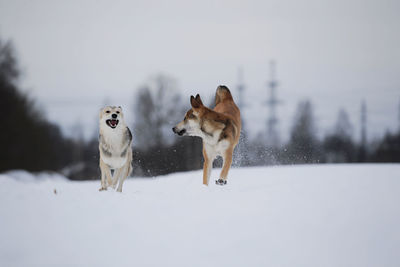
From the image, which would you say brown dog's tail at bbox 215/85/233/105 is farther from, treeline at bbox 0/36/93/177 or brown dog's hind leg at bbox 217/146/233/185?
treeline at bbox 0/36/93/177

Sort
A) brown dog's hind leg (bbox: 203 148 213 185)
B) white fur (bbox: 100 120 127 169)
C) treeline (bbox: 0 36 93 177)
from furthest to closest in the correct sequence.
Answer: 1. treeline (bbox: 0 36 93 177)
2. brown dog's hind leg (bbox: 203 148 213 185)
3. white fur (bbox: 100 120 127 169)

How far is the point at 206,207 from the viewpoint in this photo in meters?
6.58

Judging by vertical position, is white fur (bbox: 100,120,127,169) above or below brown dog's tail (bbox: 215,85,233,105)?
below

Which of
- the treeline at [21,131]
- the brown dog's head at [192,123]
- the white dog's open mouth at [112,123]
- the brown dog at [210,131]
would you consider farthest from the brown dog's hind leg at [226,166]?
the treeline at [21,131]

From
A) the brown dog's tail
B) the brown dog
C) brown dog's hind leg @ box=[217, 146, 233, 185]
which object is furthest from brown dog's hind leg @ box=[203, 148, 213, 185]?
the brown dog's tail

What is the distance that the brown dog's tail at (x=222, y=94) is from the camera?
8.72 m

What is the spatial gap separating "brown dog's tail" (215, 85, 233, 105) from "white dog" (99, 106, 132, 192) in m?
2.50

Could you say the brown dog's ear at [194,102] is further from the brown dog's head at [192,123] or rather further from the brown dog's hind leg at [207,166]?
the brown dog's hind leg at [207,166]

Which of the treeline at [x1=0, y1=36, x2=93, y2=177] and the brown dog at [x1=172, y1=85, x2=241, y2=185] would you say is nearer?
the brown dog at [x1=172, y1=85, x2=241, y2=185]

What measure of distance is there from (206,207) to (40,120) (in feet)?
48.0

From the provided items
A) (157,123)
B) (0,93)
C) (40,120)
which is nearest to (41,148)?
(40,120)

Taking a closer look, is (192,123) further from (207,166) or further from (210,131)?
(207,166)

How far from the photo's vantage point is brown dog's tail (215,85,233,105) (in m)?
8.72

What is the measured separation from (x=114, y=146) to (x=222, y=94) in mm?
2920
